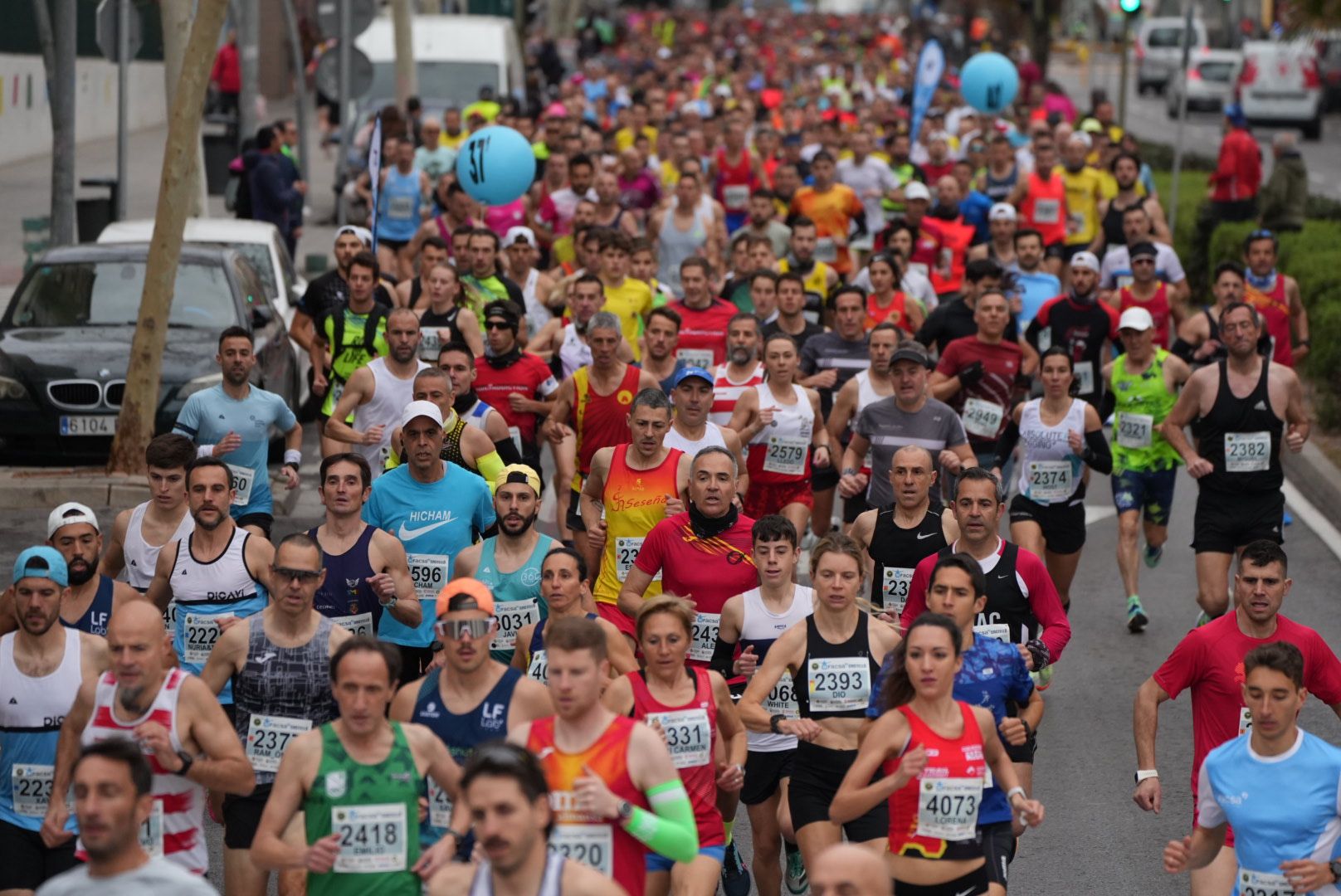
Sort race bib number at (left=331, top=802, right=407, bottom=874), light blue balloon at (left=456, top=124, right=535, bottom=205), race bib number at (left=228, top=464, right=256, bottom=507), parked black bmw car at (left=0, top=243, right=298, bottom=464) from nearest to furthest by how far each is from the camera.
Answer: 1. race bib number at (left=331, top=802, right=407, bottom=874)
2. race bib number at (left=228, top=464, right=256, bottom=507)
3. parked black bmw car at (left=0, top=243, right=298, bottom=464)
4. light blue balloon at (left=456, top=124, right=535, bottom=205)

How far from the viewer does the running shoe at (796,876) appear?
820 centimetres

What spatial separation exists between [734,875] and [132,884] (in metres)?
3.30

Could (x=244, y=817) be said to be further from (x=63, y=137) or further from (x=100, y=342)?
(x=63, y=137)

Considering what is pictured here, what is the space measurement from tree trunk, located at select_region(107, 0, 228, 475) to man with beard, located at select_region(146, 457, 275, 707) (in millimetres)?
5888

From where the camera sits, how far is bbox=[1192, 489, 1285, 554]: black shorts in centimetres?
1123

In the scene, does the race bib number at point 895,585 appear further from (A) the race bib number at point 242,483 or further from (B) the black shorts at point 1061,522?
(A) the race bib number at point 242,483

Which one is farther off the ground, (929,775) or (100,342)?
(100,342)

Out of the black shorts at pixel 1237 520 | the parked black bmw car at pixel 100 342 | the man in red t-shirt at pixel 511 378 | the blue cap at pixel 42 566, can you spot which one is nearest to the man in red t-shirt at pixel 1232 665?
the black shorts at pixel 1237 520

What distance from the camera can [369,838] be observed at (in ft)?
20.1

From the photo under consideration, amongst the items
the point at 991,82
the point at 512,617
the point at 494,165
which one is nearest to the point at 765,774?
the point at 512,617

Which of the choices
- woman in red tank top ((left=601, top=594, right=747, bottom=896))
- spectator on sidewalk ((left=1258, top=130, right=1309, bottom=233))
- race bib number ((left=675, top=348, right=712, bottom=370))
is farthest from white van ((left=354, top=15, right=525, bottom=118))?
woman in red tank top ((left=601, top=594, right=747, bottom=896))

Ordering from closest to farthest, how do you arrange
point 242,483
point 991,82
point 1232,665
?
1. point 1232,665
2. point 242,483
3. point 991,82

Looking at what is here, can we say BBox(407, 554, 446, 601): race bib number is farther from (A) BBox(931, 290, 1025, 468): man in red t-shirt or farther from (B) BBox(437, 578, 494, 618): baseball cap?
(A) BBox(931, 290, 1025, 468): man in red t-shirt

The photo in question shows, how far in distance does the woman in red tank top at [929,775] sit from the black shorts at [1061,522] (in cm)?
479
